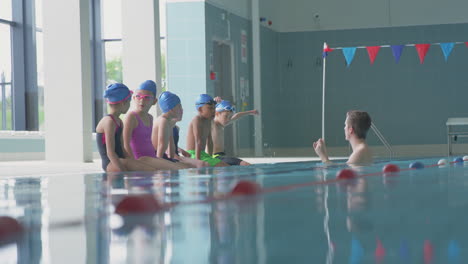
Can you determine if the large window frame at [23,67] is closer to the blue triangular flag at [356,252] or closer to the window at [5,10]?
the window at [5,10]

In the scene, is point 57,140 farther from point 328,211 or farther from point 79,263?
point 79,263

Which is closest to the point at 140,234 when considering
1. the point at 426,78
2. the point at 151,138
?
the point at 151,138

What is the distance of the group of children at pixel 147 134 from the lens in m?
7.10

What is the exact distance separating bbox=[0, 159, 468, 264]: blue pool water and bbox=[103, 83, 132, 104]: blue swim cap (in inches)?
142

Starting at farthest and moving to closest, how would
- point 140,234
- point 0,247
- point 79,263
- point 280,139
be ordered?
1. point 280,139
2. point 140,234
3. point 0,247
4. point 79,263

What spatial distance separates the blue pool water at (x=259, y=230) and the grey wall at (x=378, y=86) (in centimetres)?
1638

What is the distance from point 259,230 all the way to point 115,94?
5290 millimetres

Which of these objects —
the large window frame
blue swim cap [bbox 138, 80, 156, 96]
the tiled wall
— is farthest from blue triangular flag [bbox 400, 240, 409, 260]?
the large window frame

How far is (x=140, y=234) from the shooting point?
209cm

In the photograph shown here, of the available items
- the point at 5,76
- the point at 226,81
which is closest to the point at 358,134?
the point at 226,81

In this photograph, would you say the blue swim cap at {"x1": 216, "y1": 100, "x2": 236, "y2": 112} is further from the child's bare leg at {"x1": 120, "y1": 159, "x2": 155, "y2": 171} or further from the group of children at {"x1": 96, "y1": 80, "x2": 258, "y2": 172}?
the child's bare leg at {"x1": 120, "y1": 159, "x2": 155, "y2": 171}

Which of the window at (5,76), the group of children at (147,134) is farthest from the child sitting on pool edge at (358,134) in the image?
the window at (5,76)

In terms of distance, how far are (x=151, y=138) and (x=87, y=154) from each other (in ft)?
14.3

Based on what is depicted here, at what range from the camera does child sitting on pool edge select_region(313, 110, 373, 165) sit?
7.06 meters
